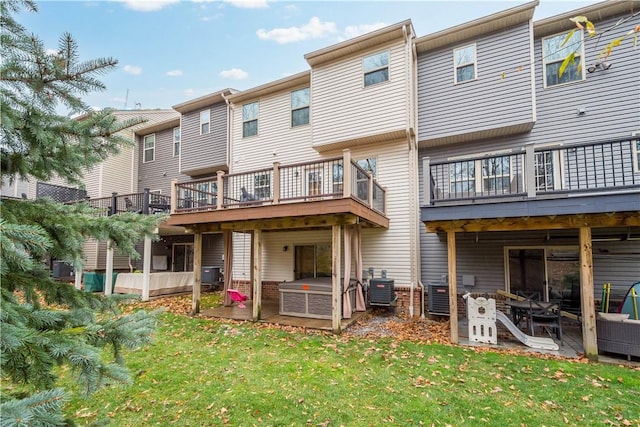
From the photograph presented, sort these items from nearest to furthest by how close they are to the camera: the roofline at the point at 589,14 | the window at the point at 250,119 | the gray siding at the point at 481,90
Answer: the roofline at the point at 589,14 < the gray siding at the point at 481,90 < the window at the point at 250,119

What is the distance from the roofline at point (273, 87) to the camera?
12.0 metres

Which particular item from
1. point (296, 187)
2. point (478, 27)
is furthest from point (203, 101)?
point (478, 27)

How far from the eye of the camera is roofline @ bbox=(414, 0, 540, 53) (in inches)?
344

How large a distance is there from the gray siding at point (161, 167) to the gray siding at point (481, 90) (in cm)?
1182

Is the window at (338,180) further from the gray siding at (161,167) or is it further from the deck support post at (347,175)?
the gray siding at (161,167)

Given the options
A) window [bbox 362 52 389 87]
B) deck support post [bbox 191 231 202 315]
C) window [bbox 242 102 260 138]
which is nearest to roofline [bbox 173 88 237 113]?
window [bbox 242 102 260 138]

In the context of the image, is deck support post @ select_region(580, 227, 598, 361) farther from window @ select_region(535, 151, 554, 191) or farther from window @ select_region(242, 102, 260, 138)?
window @ select_region(242, 102, 260, 138)

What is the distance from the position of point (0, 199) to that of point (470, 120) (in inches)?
409

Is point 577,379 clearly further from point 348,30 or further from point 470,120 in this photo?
point 348,30

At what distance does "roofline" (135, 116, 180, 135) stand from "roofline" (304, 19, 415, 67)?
8.62m

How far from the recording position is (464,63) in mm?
9812

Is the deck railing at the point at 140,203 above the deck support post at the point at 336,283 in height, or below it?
above

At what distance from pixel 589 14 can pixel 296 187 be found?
9.78m

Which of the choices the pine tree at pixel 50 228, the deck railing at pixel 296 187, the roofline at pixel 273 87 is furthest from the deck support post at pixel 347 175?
the roofline at pixel 273 87
